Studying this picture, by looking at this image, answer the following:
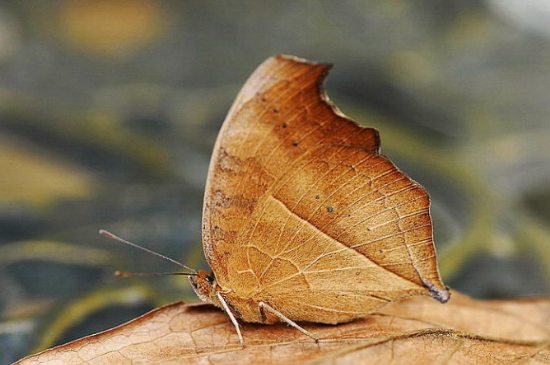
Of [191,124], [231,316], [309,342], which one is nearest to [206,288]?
[231,316]

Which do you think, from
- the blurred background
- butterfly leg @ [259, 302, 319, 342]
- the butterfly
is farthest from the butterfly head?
the blurred background

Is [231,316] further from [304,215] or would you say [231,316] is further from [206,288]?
[304,215]

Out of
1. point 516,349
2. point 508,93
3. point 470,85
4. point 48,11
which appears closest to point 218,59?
point 48,11

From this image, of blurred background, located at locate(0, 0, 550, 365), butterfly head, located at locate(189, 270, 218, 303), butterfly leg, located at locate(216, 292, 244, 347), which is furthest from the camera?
blurred background, located at locate(0, 0, 550, 365)

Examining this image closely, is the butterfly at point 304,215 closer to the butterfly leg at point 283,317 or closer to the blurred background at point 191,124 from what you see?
the butterfly leg at point 283,317

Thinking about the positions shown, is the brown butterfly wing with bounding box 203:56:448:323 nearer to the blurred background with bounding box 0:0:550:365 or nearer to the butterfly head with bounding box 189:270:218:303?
the butterfly head with bounding box 189:270:218:303

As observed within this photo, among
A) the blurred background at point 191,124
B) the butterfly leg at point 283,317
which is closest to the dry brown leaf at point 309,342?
the butterfly leg at point 283,317
